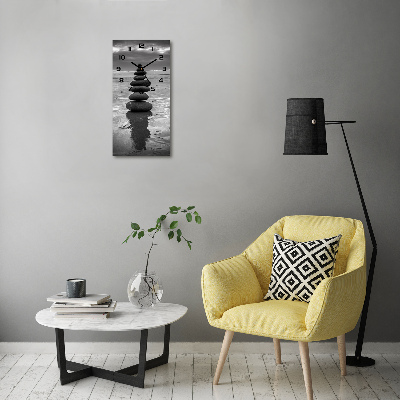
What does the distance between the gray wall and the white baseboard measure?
0.15 feet

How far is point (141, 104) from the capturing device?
11.5 feet

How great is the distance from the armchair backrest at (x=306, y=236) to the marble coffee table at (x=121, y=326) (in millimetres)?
505

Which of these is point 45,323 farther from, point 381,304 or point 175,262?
point 381,304

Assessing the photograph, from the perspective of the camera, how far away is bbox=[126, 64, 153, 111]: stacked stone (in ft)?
11.4

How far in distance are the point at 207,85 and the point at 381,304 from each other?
67.9 inches

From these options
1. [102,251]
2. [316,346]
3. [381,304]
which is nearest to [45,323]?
[102,251]

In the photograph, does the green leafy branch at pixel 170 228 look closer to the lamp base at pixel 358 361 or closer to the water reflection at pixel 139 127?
the water reflection at pixel 139 127

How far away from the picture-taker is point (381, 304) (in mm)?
3541

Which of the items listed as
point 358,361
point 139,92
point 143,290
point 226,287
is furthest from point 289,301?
point 139,92

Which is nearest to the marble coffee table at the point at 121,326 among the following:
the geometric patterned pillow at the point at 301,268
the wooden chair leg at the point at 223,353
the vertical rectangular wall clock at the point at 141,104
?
the wooden chair leg at the point at 223,353

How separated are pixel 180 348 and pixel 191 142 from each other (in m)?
1.27

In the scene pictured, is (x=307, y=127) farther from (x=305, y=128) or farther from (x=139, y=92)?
(x=139, y=92)

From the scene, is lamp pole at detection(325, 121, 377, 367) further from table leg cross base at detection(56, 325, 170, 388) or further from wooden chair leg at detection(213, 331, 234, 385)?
table leg cross base at detection(56, 325, 170, 388)

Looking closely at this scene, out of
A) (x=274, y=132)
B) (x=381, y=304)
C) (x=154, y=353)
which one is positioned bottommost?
(x=154, y=353)
